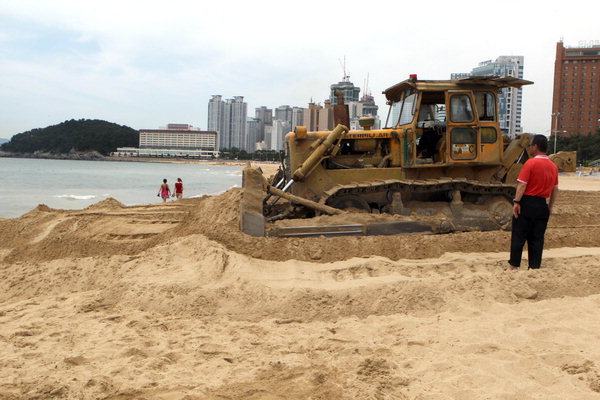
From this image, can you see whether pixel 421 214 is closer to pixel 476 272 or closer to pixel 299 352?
pixel 476 272

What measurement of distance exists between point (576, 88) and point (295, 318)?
12298cm

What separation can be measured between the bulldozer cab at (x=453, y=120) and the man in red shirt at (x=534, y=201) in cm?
333

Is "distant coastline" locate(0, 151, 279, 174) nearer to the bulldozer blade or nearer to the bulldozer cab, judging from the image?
the bulldozer cab

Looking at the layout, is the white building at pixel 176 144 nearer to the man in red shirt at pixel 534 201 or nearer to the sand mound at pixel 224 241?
the sand mound at pixel 224 241

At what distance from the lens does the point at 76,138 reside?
5586 inches

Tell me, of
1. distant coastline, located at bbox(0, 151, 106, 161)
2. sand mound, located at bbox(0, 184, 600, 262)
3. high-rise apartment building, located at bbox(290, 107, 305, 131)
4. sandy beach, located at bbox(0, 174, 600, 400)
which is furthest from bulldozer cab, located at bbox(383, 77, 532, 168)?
distant coastline, located at bbox(0, 151, 106, 161)

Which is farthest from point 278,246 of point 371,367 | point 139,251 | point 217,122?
point 217,122

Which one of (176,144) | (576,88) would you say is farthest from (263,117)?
(576,88)

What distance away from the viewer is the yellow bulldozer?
866cm

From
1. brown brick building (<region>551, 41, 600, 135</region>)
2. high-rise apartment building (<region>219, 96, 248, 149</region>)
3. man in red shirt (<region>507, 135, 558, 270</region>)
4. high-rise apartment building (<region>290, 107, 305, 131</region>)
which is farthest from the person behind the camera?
high-rise apartment building (<region>219, 96, 248, 149</region>)

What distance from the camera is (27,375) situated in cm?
338

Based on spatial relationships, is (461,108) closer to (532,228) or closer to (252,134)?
(532,228)

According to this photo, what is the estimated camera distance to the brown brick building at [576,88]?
10550cm

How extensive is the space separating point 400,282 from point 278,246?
7.31 feet
